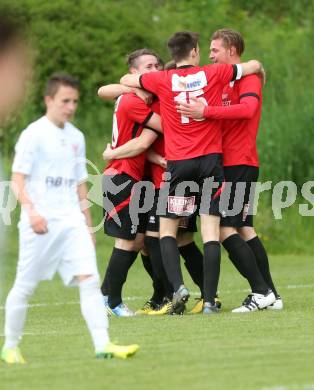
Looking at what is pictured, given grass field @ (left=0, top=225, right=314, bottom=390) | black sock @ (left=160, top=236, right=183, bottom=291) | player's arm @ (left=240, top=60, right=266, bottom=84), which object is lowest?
grass field @ (left=0, top=225, right=314, bottom=390)

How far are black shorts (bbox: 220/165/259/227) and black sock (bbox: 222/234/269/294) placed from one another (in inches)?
6.6

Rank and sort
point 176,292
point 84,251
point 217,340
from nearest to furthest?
point 84,251, point 217,340, point 176,292

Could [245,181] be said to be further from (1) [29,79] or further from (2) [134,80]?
(1) [29,79]

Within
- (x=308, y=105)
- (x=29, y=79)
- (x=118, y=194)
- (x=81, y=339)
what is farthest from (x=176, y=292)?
(x=29, y=79)

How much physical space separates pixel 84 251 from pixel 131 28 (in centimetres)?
1600

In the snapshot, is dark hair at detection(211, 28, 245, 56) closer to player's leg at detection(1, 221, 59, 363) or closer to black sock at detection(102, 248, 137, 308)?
black sock at detection(102, 248, 137, 308)

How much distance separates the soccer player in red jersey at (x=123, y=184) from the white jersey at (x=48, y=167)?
9.91 ft

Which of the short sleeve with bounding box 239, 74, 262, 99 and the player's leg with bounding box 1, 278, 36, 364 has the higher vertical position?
the short sleeve with bounding box 239, 74, 262, 99

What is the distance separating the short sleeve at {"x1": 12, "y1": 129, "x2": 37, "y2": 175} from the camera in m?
7.88

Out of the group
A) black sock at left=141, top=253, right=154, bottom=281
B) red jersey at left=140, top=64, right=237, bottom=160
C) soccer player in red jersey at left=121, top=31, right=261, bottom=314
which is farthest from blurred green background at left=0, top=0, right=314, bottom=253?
red jersey at left=140, top=64, right=237, bottom=160

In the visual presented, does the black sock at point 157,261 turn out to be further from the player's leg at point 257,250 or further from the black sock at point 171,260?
the player's leg at point 257,250

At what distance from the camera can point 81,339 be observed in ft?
29.5

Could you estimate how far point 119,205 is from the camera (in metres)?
11.1

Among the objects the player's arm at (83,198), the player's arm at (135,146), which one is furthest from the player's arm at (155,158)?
the player's arm at (83,198)
